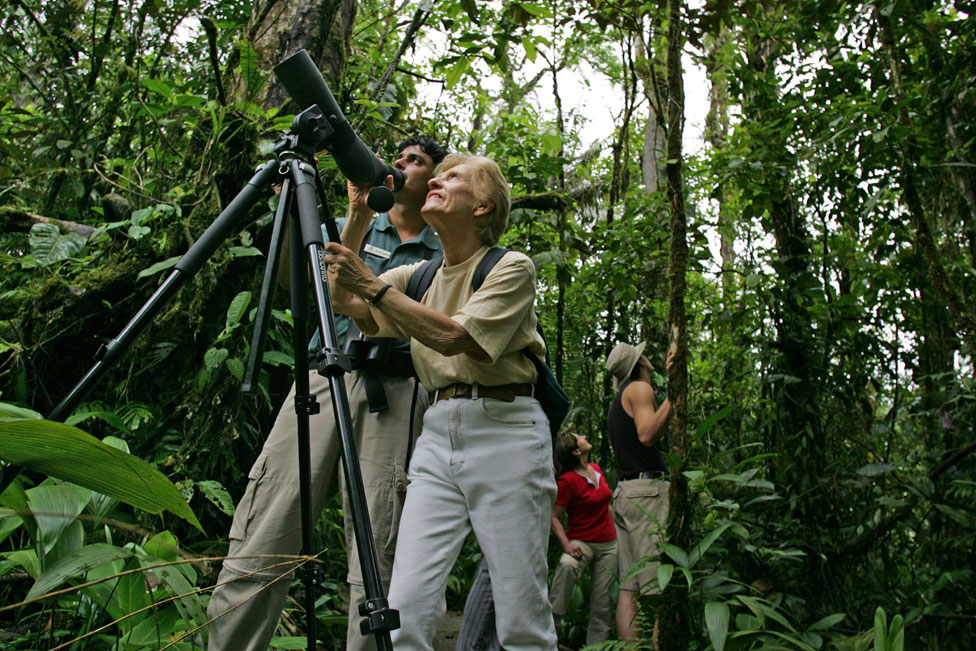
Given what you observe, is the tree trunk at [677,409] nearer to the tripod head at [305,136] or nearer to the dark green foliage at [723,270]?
the dark green foliage at [723,270]

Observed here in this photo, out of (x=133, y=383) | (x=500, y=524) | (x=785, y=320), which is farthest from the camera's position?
(x=785, y=320)

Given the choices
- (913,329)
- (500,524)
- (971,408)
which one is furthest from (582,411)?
(500,524)

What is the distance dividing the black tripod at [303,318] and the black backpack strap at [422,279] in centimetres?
47

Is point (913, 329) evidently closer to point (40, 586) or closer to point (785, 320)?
point (785, 320)

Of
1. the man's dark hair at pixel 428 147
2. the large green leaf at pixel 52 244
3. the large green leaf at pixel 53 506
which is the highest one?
the man's dark hair at pixel 428 147

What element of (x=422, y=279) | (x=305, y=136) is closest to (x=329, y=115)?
(x=305, y=136)

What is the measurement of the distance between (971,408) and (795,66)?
2194 mm

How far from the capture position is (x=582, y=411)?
6.63m

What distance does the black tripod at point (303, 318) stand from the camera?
3.97 ft

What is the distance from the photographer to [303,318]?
5.36ft

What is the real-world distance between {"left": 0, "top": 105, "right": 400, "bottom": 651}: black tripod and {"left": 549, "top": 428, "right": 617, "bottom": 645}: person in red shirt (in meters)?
3.04

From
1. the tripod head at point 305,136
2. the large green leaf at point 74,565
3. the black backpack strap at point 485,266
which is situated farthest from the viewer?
the black backpack strap at point 485,266

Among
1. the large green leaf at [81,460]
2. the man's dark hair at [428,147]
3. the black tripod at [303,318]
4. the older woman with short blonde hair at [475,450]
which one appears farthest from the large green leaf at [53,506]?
the man's dark hair at [428,147]

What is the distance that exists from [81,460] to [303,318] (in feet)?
3.36
